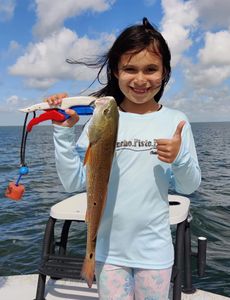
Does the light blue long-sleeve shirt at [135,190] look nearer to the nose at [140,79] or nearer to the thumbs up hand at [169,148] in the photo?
the thumbs up hand at [169,148]

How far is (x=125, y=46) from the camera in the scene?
2.90 m

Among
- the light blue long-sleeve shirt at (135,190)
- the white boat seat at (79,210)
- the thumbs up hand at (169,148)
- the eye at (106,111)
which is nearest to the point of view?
the eye at (106,111)

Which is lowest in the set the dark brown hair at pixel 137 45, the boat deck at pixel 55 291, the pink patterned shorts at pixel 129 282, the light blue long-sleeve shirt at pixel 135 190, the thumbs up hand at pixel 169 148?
the boat deck at pixel 55 291

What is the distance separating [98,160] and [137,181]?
431 millimetres

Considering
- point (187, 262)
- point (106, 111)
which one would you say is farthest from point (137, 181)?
point (187, 262)

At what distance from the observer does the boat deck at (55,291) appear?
15.1ft

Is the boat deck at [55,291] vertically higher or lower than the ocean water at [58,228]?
higher

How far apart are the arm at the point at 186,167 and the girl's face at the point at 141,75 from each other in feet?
1.32

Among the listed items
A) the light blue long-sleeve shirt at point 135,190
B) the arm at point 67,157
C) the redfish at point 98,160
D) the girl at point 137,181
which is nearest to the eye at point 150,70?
the girl at point 137,181

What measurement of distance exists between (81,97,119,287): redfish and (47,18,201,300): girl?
0.19m

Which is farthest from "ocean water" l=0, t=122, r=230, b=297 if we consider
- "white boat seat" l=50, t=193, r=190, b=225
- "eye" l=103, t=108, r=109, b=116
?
"eye" l=103, t=108, r=109, b=116

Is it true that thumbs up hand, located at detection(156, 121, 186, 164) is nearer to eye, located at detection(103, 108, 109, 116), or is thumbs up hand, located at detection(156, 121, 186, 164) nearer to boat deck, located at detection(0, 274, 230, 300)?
eye, located at detection(103, 108, 109, 116)

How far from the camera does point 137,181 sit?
9.17ft

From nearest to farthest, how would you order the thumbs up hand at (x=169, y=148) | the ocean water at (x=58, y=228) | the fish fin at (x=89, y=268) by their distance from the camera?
the thumbs up hand at (x=169, y=148) → the fish fin at (x=89, y=268) → the ocean water at (x=58, y=228)
